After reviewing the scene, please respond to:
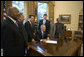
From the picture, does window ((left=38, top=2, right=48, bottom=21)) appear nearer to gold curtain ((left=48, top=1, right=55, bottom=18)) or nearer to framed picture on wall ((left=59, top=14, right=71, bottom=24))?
gold curtain ((left=48, top=1, right=55, bottom=18))

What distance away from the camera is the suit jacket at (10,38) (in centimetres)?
180

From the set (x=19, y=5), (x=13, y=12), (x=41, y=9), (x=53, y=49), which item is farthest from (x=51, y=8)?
(x=13, y=12)

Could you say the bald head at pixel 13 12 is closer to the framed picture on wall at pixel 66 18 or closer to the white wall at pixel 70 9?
the white wall at pixel 70 9

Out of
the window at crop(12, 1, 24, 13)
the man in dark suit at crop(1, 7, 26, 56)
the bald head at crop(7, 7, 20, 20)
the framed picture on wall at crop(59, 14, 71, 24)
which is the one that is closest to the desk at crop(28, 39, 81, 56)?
the man in dark suit at crop(1, 7, 26, 56)

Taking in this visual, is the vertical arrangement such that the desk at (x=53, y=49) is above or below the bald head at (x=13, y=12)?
below

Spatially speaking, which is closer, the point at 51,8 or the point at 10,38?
the point at 10,38

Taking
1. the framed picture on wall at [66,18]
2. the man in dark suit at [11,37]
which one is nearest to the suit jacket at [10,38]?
the man in dark suit at [11,37]

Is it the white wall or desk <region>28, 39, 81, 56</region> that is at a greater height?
the white wall

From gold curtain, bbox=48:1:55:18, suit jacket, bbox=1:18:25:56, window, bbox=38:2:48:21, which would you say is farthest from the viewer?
gold curtain, bbox=48:1:55:18

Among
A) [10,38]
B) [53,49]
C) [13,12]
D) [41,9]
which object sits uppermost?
[41,9]

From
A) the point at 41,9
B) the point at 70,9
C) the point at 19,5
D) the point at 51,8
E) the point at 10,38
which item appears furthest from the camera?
the point at 70,9

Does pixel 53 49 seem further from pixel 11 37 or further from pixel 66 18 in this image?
pixel 66 18

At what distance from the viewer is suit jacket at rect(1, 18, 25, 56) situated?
180 centimetres

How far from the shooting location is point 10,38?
1.79 meters
